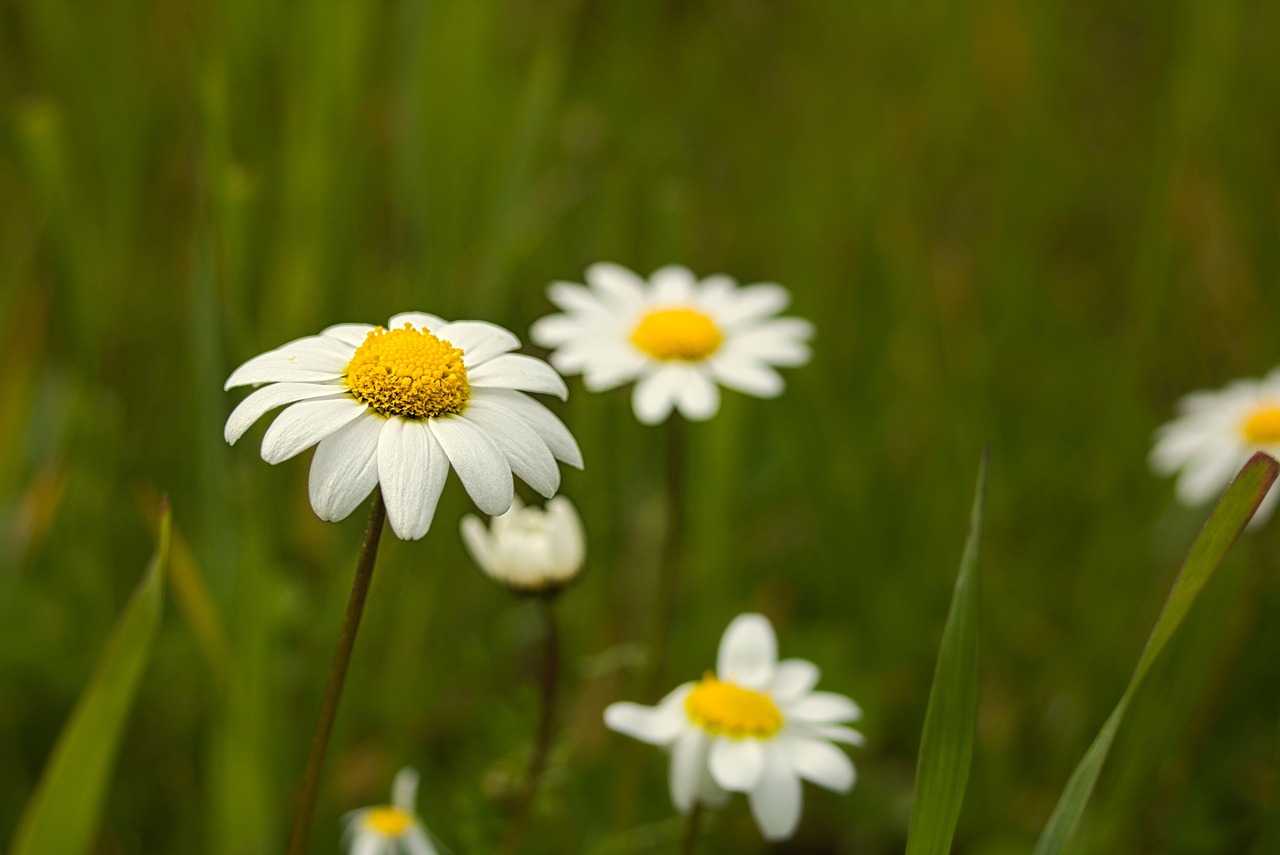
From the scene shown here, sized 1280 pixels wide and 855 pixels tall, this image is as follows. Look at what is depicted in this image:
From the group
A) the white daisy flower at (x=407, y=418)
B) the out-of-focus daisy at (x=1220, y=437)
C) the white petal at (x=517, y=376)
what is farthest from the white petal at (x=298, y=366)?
the out-of-focus daisy at (x=1220, y=437)

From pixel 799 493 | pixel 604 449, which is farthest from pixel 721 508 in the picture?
pixel 799 493

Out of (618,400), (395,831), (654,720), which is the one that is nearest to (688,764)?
(654,720)

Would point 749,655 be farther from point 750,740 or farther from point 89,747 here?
point 89,747

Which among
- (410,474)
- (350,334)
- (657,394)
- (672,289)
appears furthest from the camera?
(672,289)

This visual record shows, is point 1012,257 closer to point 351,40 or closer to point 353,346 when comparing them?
point 351,40

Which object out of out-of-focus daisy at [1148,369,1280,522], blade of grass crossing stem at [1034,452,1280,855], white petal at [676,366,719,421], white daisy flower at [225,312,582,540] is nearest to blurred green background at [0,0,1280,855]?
out-of-focus daisy at [1148,369,1280,522]

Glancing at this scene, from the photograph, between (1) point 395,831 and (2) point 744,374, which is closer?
(1) point 395,831

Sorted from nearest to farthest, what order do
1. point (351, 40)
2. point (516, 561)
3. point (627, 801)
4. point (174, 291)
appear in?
1. point (516, 561)
2. point (627, 801)
3. point (351, 40)
4. point (174, 291)

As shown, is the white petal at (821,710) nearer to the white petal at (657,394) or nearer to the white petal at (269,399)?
the white petal at (657,394)
